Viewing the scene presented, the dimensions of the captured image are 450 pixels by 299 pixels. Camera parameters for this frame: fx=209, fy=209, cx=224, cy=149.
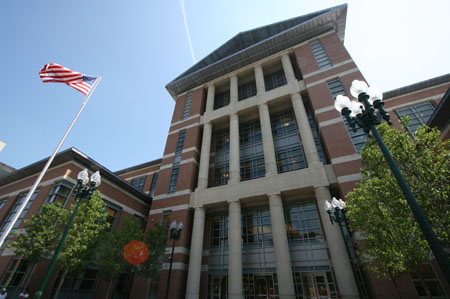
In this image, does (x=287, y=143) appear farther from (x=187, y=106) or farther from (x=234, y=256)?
(x=187, y=106)

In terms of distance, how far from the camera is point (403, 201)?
8.88 m

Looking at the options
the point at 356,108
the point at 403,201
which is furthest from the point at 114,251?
the point at 403,201

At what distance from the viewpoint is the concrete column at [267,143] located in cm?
1906

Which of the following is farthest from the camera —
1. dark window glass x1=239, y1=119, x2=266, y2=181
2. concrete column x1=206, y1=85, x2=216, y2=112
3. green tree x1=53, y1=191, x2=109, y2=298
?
concrete column x1=206, y1=85, x2=216, y2=112

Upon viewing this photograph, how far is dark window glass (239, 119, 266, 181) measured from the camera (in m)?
21.9

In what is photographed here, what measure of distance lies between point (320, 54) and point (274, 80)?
235 inches

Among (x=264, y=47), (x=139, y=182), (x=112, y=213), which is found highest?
(x=264, y=47)

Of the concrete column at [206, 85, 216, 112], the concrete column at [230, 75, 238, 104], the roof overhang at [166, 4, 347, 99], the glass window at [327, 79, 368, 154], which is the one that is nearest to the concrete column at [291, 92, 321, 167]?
the glass window at [327, 79, 368, 154]

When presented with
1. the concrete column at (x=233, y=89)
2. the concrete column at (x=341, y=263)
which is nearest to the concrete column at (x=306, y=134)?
the concrete column at (x=341, y=263)

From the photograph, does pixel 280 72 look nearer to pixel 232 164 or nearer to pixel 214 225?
pixel 232 164

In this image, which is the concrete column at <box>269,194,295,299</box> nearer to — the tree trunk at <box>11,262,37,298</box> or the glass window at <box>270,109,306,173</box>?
the glass window at <box>270,109,306,173</box>

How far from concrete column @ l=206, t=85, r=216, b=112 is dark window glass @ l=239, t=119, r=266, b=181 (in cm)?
470

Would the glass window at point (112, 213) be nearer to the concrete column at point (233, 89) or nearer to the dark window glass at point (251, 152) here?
the dark window glass at point (251, 152)

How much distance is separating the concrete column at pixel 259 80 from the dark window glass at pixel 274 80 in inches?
71.7
